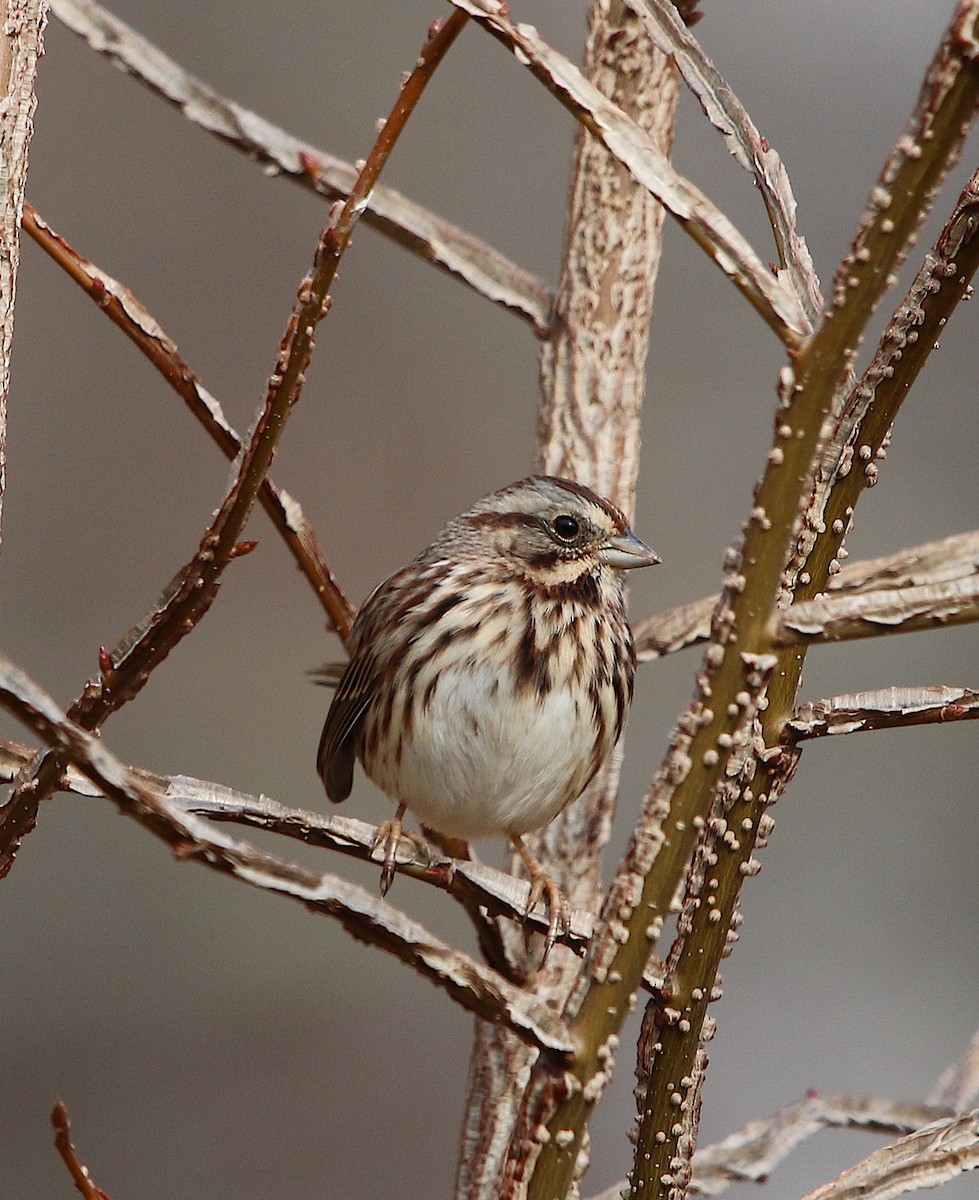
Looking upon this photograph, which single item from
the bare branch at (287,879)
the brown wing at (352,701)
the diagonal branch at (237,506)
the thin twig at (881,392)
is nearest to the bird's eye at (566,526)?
the brown wing at (352,701)

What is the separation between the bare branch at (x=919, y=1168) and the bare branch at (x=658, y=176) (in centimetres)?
51

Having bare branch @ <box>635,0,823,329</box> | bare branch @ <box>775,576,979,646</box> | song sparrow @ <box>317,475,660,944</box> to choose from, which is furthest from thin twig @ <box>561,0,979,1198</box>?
song sparrow @ <box>317,475,660,944</box>

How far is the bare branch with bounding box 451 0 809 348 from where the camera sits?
34.7 inches

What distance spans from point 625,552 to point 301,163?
0.63m

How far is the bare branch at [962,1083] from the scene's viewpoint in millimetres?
1459

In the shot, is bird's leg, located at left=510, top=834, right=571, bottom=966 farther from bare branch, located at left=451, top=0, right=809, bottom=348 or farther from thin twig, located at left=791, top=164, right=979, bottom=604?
bare branch, located at left=451, top=0, right=809, bottom=348

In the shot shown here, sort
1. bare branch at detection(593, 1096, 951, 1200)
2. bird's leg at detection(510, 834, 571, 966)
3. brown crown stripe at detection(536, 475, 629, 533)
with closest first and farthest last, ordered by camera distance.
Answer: bird's leg at detection(510, 834, 571, 966) → bare branch at detection(593, 1096, 951, 1200) → brown crown stripe at detection(536, 475, 629, 533)

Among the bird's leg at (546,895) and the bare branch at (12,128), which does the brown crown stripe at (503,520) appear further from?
the bare branch at (12,128)

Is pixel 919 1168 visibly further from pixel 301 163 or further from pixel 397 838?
pixel 301 163

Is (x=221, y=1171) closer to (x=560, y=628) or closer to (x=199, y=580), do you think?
(x=560, y=628)

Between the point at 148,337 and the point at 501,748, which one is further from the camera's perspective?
the point at 501,748

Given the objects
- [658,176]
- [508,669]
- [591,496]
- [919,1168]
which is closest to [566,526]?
[591,496]

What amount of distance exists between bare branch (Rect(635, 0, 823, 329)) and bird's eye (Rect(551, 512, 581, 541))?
851 millimetres

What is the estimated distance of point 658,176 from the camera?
97 centimetres
